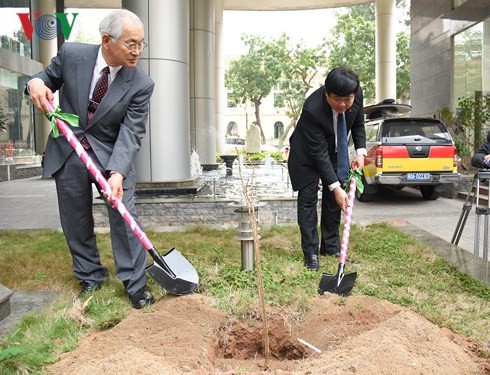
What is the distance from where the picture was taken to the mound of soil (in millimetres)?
2508

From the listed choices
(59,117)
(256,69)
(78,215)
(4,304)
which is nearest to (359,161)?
(78,215)

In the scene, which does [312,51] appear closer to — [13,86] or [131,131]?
[13,86]

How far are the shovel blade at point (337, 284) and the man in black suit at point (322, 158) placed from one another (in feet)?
2.15

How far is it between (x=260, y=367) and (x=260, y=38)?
41.4m

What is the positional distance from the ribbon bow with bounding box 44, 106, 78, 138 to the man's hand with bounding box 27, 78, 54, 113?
46 mm

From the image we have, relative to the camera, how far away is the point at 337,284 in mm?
3945

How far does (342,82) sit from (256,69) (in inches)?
1574

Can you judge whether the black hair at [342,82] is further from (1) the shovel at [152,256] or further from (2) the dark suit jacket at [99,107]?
(1) the shovel at [152,256]

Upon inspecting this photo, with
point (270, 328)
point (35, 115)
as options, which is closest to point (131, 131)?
point (270, 328)

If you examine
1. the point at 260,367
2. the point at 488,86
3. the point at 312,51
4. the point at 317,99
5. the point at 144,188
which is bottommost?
the point at 260,367

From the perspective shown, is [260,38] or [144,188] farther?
[260,38]

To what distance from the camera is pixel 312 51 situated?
3903 cm

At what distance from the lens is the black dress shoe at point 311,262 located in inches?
184

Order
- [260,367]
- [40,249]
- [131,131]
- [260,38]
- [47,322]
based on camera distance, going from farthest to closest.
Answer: [260,38] → [40,249] → [131,131] → [47,322] → [260,367]
